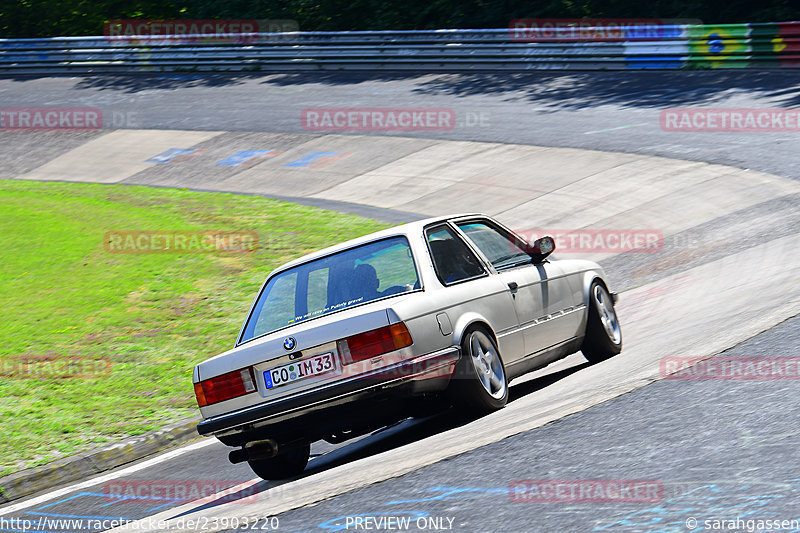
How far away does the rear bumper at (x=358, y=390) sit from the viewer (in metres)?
6.18

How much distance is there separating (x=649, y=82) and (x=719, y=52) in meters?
1.96

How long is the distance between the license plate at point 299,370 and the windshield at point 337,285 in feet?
1.60

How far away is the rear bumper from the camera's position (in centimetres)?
618

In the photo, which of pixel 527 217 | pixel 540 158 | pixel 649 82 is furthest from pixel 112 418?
pixel 649 82

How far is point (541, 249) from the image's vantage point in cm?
795

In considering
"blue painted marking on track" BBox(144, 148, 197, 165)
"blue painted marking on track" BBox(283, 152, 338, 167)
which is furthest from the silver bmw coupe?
"blue painted marking on track" BBox(144, 148, 197, 165)

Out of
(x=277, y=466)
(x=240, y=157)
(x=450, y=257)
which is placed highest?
(x=240, y=157)

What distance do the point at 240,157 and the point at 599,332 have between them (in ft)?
49.4

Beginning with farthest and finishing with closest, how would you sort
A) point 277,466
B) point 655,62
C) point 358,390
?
point 655,62 < point 277,466 < point 358,390

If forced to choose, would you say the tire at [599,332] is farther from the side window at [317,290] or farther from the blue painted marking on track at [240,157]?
the blue painted marking on track at [240,157]

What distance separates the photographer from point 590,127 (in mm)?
20562

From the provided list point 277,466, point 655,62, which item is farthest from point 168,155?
point 277,466

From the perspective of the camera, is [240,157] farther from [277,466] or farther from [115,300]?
[277,466]

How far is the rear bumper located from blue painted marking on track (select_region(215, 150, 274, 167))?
15932 millimetres
